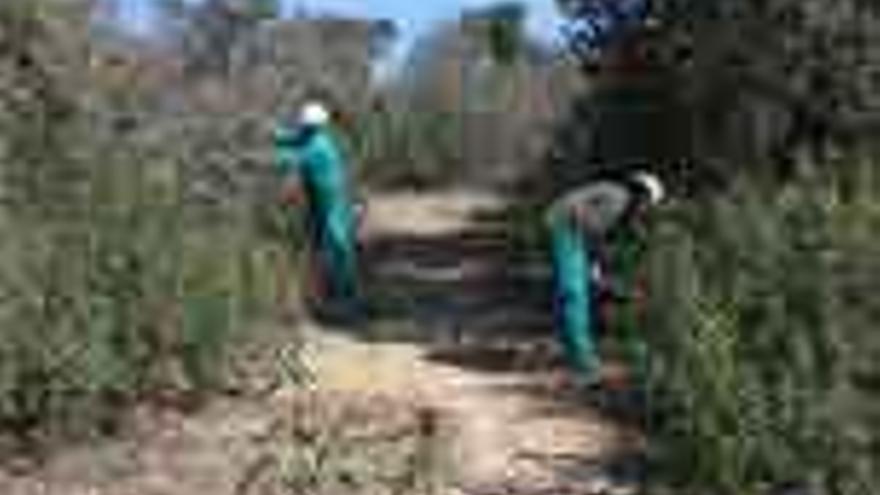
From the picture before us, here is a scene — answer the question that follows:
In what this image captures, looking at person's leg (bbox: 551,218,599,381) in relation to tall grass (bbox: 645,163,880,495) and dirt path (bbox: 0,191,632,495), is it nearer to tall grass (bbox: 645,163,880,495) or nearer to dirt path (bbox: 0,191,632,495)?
dirt path (bbox: 0,191,632,495)

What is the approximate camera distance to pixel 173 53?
20.3 meters

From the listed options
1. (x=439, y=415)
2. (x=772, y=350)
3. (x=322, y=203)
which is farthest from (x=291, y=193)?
(x=772, y=350)

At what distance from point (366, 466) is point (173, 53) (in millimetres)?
8706

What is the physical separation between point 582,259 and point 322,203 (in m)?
2.91

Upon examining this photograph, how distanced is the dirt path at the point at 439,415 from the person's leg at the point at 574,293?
0.74ft

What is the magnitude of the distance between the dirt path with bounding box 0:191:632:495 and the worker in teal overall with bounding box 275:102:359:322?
33cm

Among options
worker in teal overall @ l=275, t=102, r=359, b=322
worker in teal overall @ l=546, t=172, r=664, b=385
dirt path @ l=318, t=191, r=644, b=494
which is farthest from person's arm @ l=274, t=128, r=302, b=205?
worker in teal overall @ l=546, t=172, r=664, b=385

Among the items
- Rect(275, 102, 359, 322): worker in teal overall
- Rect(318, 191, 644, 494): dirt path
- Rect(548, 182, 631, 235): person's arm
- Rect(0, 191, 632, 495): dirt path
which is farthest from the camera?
Rect(275, 102, 359, 322): worker in teal overall

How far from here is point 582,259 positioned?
14562 millimetres

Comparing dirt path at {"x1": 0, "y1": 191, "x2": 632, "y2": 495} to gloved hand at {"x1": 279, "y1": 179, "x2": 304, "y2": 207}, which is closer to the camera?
dirt path at {"x1": 0, "y1": 191, "x2": 632, "y2": 495}

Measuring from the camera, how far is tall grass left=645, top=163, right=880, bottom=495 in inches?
423

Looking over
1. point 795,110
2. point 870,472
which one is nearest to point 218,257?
point 870,472

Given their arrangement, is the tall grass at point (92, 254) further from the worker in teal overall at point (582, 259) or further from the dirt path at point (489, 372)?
the worker in teal overall at point (582, 259)

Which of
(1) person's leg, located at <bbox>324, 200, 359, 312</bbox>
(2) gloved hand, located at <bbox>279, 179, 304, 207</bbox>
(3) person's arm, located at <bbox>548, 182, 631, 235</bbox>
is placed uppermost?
(3) person's arm, located at <bbox>548, 182, 631, 235</bbox>
